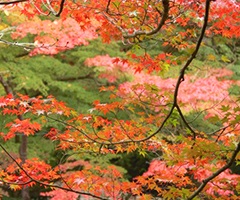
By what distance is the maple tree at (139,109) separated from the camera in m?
2.94

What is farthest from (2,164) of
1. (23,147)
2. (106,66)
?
(106,66)

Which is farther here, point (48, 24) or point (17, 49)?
point (17, 49)

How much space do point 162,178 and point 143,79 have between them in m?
3.91

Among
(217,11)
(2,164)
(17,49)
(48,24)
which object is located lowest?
(2,164)

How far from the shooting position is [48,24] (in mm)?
7414

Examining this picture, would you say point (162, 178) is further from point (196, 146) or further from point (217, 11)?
point (217, 11)

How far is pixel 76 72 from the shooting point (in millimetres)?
8945

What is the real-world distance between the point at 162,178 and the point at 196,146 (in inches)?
49.5

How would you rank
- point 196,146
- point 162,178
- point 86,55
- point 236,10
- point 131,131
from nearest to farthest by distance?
point 196,146 → point 162,178 → point 131,131 → point 236,10 → point 86,55

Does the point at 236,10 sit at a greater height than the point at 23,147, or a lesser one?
greater

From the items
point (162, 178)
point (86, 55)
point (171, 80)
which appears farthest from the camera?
point (86, 55)

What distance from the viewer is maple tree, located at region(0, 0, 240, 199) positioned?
294 centimetres

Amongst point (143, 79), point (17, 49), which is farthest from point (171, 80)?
point (17, 49)

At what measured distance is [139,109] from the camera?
29.4 feet
